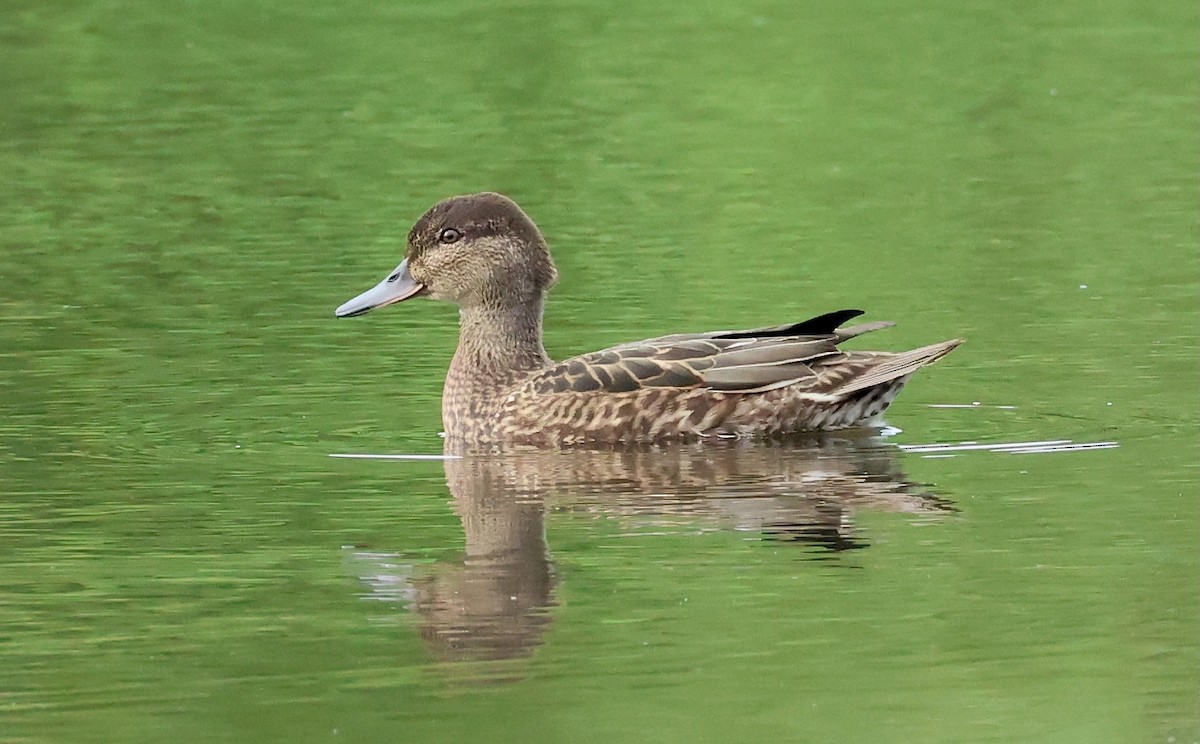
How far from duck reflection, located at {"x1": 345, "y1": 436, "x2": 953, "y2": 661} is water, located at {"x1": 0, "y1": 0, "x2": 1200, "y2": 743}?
3cm

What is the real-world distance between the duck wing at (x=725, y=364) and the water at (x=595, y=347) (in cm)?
Result: 35

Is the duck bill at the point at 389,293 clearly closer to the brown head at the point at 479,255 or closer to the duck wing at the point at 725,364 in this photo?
the brown head at the point at 479,255

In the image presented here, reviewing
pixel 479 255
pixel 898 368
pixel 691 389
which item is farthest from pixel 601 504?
pixel 479 255

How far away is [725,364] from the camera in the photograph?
36.5 feet

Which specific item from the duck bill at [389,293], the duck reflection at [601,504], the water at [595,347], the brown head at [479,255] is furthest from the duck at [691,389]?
the duck bill at [389,293]

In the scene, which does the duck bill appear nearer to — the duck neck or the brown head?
the brown head

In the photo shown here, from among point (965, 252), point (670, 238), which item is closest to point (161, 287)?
point (670, 238)

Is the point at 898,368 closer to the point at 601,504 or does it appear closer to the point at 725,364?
the point at 725,364

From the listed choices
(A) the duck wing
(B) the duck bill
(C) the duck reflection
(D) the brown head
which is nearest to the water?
(C) the duck reflection

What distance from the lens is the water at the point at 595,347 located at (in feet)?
24.5

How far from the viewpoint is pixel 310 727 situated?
22.9 feet

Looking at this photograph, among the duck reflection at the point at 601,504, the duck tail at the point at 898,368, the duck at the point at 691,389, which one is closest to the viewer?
the duck reflection at the point at 601,504

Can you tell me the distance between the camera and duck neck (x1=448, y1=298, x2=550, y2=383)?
456 inches

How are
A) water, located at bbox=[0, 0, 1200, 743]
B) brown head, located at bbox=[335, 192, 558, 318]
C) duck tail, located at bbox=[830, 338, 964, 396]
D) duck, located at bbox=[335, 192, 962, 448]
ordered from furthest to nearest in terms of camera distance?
1. brown head, located at bbox=[335, 192, 558, 318]
2. duck, located at bbox=[335, 192, 962, 448]
3. duck tail, located at bbox=[830, 338, 964, 396]
4. water, located at bbox=[0, 0, 1200, 743]
